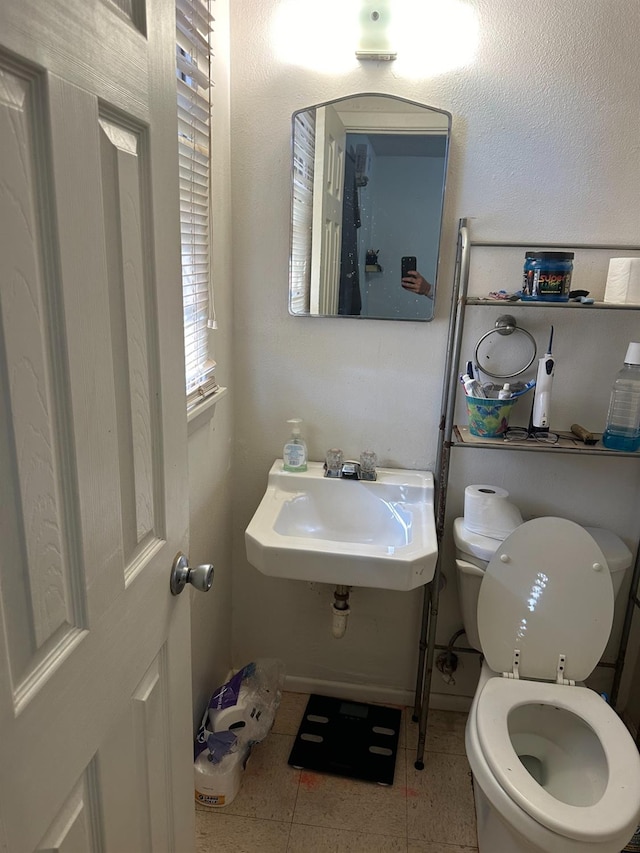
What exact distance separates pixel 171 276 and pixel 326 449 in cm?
108

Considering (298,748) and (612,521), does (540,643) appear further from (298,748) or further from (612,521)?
(298,748)

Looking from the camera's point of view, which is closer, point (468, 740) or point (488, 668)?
point (468, 740)

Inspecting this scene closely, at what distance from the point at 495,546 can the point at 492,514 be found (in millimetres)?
89

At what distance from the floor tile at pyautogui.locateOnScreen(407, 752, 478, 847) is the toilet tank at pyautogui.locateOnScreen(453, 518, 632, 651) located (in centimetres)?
41

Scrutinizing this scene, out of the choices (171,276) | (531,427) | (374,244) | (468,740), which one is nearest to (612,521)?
(531,427)

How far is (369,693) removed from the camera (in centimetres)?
207

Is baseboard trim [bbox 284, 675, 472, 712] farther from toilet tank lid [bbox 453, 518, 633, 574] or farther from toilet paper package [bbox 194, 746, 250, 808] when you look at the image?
toilet tank lid [bbox 453, 518, 633, 574]

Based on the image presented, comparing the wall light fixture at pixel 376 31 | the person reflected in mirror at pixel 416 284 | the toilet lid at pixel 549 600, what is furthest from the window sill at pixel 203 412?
the wall light fixture at pixel 376 31

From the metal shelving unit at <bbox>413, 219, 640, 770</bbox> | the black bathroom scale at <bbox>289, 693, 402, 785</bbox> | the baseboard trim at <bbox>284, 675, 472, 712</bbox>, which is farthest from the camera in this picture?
the baseboard trim at <bbox>284, 675, 472, 712</bbox>

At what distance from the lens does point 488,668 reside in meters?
1.66

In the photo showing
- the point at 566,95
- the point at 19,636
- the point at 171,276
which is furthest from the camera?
the point at 566,95

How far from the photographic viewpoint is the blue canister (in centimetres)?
152

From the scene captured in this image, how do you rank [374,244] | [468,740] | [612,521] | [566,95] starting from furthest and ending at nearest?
[612,521] < [374,244] < [566,95] < [468,740]

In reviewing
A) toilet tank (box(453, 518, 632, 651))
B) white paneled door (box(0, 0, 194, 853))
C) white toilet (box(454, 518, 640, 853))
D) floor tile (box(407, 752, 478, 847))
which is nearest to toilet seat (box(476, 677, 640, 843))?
white toilet (box(454, 518, 640, 853))
